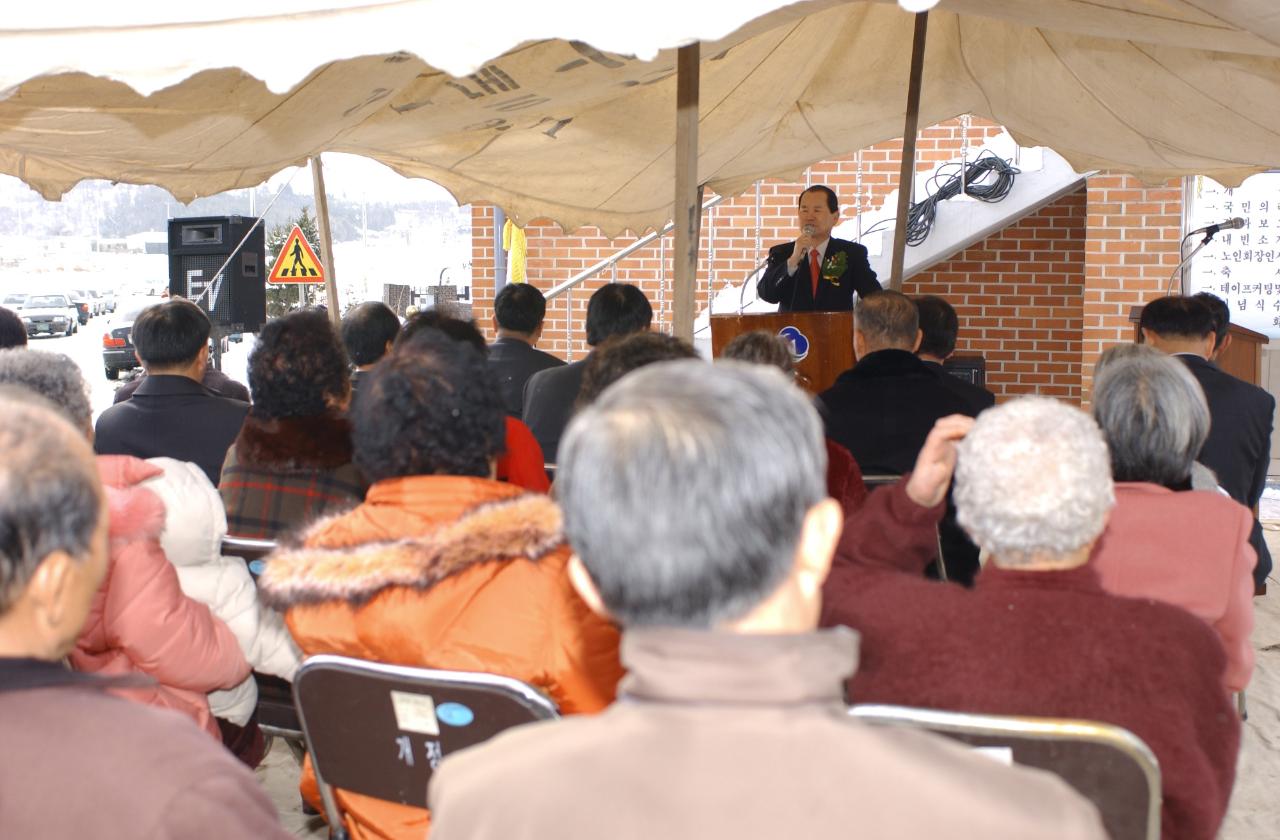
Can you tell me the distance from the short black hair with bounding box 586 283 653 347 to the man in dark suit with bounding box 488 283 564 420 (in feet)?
1.98

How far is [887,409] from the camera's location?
372 cm

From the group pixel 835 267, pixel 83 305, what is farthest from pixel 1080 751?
pixel 83 305

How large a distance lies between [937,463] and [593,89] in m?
Answer: 2.83

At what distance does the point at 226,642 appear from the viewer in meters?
2.46

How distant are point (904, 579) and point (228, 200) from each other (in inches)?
3466

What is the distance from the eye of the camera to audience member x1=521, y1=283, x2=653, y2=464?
14.4 ft

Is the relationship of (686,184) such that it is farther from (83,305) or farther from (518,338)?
(83,305)

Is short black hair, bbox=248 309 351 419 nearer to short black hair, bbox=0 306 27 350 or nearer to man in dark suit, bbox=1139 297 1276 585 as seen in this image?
short black hair, bbox=0 306 27 350

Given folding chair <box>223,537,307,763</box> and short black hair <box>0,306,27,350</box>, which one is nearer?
folding chair <box>223,537,307,763</box>

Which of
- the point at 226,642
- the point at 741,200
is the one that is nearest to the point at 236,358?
the point at 741,200

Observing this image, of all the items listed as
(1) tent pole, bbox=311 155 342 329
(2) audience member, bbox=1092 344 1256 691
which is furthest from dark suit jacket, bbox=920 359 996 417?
(1) tent pole, bbox=311 155 342 329

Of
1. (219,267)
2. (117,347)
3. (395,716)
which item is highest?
(219,267)

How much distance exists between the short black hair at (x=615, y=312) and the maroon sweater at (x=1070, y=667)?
2.93 m

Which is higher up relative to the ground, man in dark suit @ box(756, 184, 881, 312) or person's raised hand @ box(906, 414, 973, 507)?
man in dark suit @ box(756, 184, 881, 312)
